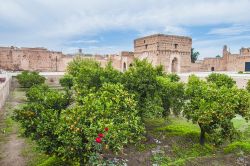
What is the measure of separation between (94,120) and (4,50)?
3057 centimetres

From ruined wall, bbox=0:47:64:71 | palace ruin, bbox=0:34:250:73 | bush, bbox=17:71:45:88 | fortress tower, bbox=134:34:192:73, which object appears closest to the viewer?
bush, bbox=17:71:45:88

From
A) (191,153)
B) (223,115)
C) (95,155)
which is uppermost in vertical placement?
(223,115)

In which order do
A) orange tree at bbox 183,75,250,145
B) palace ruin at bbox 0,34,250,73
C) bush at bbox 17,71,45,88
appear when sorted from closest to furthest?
orange tree at bbox 183,75,250,145, bush at bbox 17,71,45,88, palace ruin at bbox 0,34,250,73

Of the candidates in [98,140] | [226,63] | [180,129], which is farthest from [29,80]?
[226,63]

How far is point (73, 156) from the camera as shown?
24.7 ft

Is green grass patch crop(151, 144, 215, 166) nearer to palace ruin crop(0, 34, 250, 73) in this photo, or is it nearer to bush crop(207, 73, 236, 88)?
bush crop(207, 73, 236, 88)

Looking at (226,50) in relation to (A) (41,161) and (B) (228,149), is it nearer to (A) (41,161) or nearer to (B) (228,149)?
(B) (228,149)

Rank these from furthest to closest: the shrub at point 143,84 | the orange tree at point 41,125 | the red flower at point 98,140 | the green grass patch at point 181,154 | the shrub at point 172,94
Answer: the shrub at point 172,94
the shrub at point 143,84
the green grass patch at point 181,154
the orange tree at point 41,125
the red flower at point 98,140

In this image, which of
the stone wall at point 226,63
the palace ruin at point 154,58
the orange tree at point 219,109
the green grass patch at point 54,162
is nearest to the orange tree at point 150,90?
the orange tree at point 219,109

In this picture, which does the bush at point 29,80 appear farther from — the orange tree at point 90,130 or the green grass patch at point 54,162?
the orange tree at point 90,130

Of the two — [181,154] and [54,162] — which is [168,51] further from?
[54,162]

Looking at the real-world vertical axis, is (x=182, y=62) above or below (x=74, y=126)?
above

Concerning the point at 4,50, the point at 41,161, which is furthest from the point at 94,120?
the point at 4,50

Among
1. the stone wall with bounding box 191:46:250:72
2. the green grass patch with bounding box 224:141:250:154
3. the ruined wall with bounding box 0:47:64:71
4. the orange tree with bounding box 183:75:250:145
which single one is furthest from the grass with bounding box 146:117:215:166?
the ruined wall with bounding box 0:47:64:71
